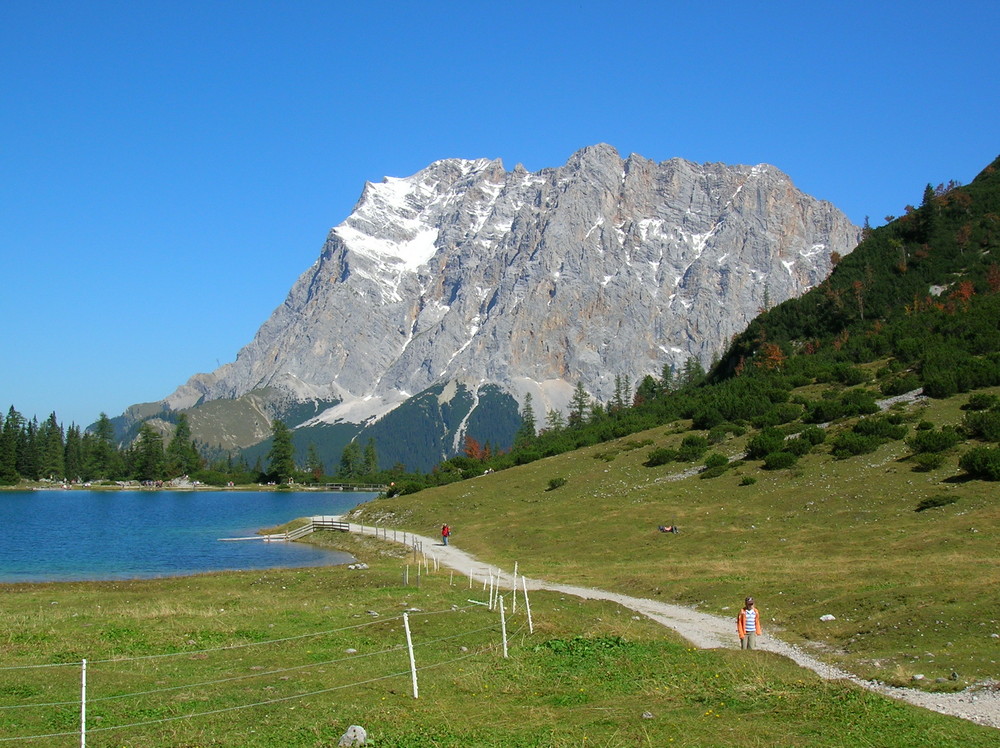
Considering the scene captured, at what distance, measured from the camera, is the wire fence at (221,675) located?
1673 cm

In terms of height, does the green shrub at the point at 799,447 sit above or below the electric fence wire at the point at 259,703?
above

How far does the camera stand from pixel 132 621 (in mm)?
29234

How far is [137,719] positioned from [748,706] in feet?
41.3

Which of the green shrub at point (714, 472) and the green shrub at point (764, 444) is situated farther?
the green shrub at point (714, 472)

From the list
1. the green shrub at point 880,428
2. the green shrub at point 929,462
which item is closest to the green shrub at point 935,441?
the green shrub at point 929,462

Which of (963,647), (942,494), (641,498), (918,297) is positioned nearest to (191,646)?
(963,647)

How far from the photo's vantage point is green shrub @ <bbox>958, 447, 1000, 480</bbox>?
164 feet

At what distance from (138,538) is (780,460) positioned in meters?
64.9

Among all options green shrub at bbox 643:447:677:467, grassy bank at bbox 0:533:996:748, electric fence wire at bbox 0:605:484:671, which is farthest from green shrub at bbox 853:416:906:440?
electric fence wire at bbox 0:605:484:671

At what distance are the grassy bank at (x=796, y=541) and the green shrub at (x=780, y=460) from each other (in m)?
0.64

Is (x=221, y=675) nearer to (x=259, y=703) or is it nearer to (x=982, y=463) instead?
(x=259, y=703)

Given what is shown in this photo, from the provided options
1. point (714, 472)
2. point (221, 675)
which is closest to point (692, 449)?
point (714, 472)

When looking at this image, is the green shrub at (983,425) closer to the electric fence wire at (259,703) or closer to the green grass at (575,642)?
the green grass at (575,642)

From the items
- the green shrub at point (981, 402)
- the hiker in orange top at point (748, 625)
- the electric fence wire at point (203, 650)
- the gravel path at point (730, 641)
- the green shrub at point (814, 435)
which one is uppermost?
the green shrub at point (981, 402)
